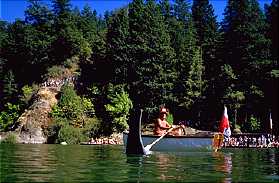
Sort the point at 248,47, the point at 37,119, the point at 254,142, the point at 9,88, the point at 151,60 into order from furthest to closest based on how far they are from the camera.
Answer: the point at 9,88, the point at 151,60, the point at 248,47, the point at 37,119, the point at 254,142

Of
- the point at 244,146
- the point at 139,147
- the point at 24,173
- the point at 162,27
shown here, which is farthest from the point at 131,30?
the point at 24,173

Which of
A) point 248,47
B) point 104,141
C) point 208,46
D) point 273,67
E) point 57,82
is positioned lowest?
point 104,141

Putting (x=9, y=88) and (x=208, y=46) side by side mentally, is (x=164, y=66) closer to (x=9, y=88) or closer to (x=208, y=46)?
(x=208, y=46)

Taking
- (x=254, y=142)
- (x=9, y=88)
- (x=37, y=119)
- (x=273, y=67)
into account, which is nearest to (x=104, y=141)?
(x=37, y=119)

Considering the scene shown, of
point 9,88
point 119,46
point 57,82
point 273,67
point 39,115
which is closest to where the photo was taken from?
point 273,67

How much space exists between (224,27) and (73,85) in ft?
84.6

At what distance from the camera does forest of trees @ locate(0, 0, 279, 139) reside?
219 ft

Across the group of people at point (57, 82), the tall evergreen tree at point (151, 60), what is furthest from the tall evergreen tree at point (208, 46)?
the group of people at point (57, 82)

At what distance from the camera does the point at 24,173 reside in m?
12.8

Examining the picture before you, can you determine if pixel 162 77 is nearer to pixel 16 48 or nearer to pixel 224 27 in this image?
pixel 224 27

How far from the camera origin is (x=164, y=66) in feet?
234

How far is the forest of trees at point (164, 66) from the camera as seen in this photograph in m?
66.8

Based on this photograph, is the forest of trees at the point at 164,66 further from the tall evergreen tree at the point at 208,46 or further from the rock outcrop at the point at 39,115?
the rock outcrop at the point at 39,115

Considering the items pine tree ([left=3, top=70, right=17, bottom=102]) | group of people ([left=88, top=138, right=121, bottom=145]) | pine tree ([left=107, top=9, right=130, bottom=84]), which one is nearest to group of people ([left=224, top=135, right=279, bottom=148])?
group of people ([left=88, top=138, right=121, bottom=145])
